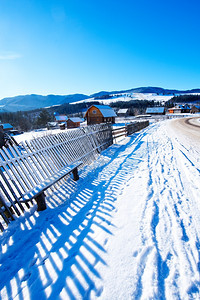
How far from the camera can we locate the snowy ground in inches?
69.7

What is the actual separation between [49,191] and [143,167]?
3.87 meters

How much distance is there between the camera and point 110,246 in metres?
2.36

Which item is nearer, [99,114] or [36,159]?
[36,159]

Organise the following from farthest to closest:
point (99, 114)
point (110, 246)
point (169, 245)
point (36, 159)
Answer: point (99, 114), point (36, 159), point (110, 246), point (169, 245)

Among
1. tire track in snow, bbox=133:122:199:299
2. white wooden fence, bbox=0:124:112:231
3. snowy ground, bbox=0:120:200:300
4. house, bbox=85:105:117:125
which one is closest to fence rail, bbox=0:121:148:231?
white wooden fence, bbox=0:124:112:231

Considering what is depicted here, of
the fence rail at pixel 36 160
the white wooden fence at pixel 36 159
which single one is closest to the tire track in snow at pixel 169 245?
the fence rail at pixel 36 160

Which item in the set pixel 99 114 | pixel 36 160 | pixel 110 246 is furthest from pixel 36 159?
pixel 99 114

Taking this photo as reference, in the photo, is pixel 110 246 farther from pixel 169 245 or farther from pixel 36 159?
pixel 36 159

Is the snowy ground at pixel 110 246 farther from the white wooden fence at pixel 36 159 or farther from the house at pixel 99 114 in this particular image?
the house at pixel 99 114

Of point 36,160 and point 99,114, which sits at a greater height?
point 99,114

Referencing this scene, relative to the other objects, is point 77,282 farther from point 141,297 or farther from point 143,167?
point 143,167

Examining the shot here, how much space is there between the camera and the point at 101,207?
3.49 meters

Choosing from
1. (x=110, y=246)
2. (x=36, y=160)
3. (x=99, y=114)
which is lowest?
(x=110, y=246)

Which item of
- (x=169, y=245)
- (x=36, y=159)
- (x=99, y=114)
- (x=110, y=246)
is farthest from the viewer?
(x=99, y=114)
